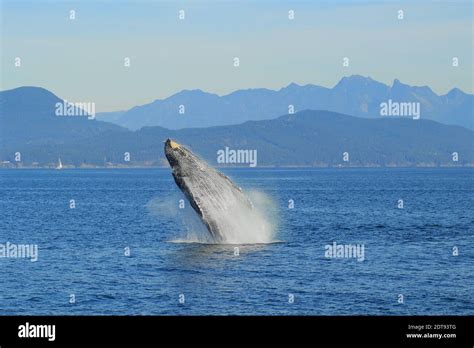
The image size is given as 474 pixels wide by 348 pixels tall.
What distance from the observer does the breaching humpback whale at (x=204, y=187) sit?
51.4 meters

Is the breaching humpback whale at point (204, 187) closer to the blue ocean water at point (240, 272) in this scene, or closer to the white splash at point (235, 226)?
the white splash at point (235, 226)

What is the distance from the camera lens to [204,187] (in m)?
52.2

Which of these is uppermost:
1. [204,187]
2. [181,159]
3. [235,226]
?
[181,159]

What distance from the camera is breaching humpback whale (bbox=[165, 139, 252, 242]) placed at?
5144 cm
